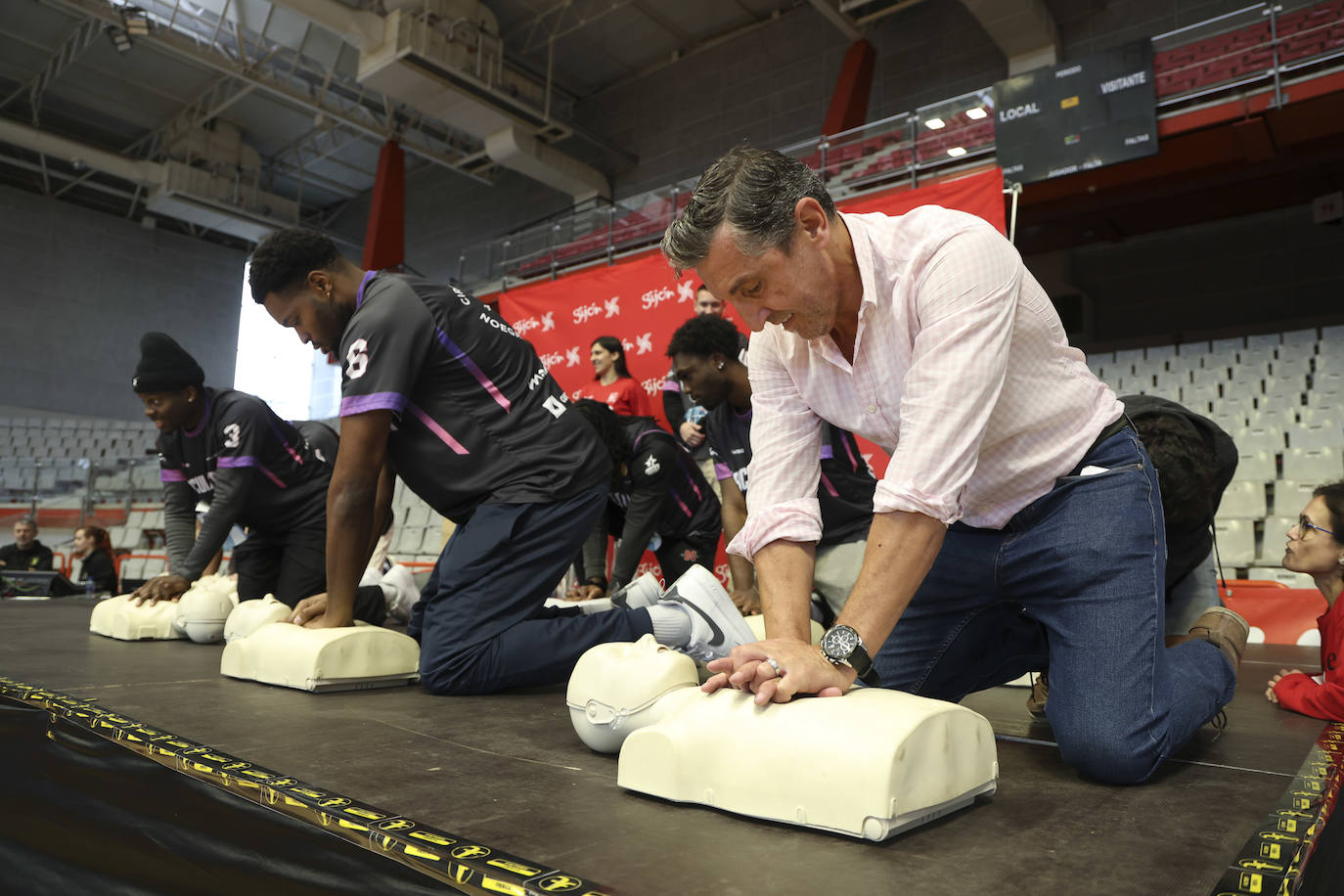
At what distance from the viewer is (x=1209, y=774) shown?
125 centimetres

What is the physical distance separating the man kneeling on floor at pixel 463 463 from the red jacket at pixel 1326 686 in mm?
1283

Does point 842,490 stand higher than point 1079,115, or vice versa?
point 1079,115

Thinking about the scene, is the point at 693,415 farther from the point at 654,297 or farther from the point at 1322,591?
the point at 654,297

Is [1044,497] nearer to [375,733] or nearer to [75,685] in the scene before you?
[375,733]

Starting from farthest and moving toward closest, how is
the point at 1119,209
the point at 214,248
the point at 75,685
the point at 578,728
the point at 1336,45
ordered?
1. the point at 214,248
2. the point at 1119,209
3. the point at 1336,45
4. the point at 75,685
5. the point at 578,728

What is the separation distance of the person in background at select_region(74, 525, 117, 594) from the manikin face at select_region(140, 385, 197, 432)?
3872mm

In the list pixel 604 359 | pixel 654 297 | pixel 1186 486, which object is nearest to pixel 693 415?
pixel 604 359

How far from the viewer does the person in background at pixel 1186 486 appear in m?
1.65

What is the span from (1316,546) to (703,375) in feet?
5.90

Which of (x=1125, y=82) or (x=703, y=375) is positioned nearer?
(x=703, y=375)

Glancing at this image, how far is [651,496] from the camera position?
3.37 meters

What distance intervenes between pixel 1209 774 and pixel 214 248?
18841 mm

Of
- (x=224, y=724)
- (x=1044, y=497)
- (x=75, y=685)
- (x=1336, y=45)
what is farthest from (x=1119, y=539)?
(x=1336, y=45)

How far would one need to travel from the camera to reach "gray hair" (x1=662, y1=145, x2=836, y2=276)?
1.10 metres
